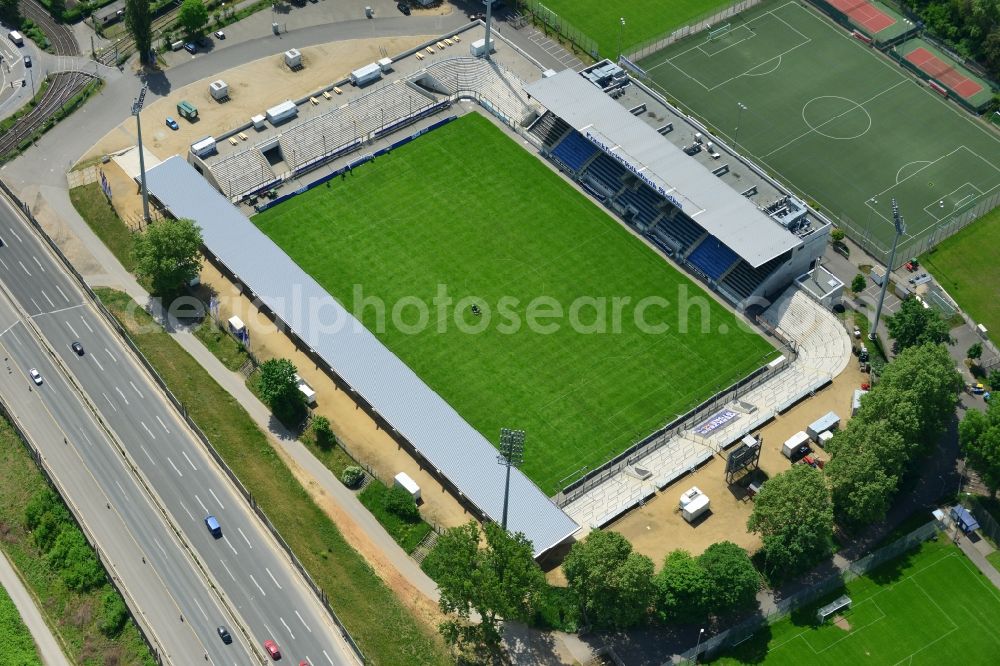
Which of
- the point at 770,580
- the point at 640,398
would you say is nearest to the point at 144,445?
the point at 640,398

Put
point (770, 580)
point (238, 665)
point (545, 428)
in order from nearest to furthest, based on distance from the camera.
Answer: point (238, 665) → point (770, 580) → point (545, 428)

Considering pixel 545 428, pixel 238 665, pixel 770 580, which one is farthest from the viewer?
pixel 545 428

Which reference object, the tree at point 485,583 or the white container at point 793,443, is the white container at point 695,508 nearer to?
the white container at point 793,443

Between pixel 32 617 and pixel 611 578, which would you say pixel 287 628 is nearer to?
pixel 32 617

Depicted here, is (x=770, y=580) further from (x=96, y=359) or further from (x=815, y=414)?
(x=96, y=359)

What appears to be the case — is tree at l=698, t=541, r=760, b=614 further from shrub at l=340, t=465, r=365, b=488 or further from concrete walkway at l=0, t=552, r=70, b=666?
concrete walkway at l=0, t=552, r=70, b=666
